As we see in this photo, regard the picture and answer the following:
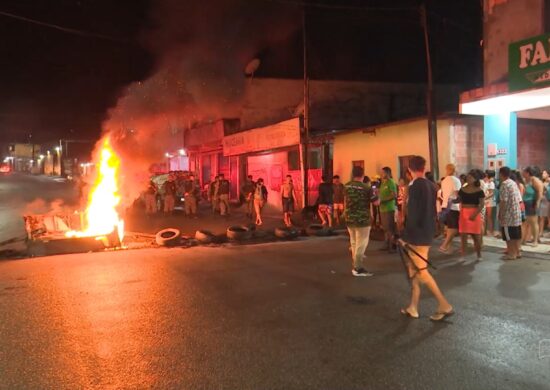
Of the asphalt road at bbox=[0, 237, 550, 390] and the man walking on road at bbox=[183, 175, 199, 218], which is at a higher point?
the man walking on road at bbox=[183, 175, 199, 218]

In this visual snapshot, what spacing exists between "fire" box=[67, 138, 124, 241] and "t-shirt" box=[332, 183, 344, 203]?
5.95 metres

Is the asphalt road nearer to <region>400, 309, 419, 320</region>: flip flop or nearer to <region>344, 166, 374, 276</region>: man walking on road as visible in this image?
<region>400, 309, 419, 320</region>: flip flop

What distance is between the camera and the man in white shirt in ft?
31.6

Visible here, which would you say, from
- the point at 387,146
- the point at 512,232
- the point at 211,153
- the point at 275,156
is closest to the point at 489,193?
the point at 512,232

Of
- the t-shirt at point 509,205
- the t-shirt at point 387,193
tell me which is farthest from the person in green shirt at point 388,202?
the t-shirt at point 509,205

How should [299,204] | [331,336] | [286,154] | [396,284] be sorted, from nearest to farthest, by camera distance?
1. [331,336]
2. [396,284]
3. [299,204]
4. [286,154]

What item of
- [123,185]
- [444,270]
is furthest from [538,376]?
[123,185]

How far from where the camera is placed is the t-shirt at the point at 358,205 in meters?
7.49

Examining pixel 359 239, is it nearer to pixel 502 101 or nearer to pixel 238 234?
pixel 238 234

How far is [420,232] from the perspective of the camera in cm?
554

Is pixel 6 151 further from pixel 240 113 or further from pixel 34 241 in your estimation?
pixel 34 241

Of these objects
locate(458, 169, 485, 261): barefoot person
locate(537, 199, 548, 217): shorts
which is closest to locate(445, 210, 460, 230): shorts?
locate(458, 169, 485, 261): barefoot person

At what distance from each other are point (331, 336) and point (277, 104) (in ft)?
65.6

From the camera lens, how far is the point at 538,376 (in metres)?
3.97
